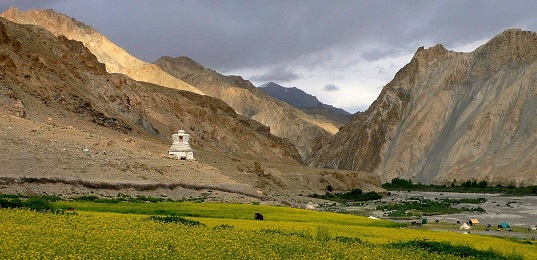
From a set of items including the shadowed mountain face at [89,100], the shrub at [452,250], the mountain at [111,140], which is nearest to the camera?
the shrub at [452,250]

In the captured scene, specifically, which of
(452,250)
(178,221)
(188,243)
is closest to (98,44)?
(178,221)

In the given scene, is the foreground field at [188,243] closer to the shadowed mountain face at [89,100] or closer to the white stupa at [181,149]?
the white stupa at [181,149]

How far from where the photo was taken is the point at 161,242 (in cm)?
1586

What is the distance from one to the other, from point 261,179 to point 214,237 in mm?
52172

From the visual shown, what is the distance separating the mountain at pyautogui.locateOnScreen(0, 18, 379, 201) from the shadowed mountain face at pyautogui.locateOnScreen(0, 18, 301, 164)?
0.59ft

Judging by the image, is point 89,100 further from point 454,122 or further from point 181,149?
point 454,122

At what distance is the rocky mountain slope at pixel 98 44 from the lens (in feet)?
Result: 522

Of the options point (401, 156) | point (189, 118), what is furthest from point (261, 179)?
point (401, 156)

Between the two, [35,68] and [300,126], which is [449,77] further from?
[35,68]

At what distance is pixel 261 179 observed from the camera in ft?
230

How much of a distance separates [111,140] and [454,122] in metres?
99.6

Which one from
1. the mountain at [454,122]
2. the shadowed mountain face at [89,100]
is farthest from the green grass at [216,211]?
the mountain at [454,122]

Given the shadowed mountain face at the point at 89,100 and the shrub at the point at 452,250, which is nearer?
the shrub at the point at 452,250

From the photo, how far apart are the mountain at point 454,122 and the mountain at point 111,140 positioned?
24530mm
